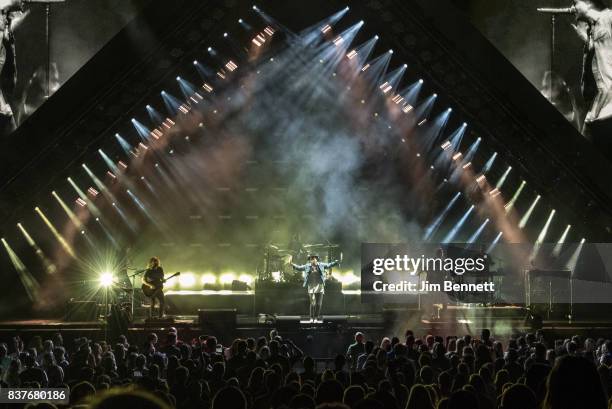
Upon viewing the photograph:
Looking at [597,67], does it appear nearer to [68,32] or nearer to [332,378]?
[68,32]

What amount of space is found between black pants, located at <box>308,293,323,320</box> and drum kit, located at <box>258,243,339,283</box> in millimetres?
1925

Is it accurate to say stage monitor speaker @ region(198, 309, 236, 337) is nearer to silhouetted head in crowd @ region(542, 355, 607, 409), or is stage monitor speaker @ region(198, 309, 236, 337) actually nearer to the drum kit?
the drum kit

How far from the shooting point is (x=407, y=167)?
76.5ft

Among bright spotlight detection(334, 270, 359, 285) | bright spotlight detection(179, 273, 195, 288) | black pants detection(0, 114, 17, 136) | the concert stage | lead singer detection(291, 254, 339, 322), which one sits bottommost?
the concert stage

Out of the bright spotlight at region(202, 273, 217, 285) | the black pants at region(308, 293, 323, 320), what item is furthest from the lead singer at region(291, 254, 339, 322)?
the bright spotlight at region(202, 273, 217, 285)

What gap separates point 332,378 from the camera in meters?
5.95

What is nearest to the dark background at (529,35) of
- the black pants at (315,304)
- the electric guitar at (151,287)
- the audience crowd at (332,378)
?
the black pants at (315,304)

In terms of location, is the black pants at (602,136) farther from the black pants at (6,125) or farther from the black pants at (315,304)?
the black pants at (6,125)

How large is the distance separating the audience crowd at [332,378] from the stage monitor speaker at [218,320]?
372 cm

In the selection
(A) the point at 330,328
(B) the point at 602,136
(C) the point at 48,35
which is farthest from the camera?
(C) the point at 48,35

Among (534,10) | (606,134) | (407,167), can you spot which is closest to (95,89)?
(407,167)

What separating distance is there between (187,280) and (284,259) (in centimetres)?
389

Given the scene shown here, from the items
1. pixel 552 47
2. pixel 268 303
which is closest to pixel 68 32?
pixel 268 303

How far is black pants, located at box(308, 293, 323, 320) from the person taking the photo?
56.1 feet
